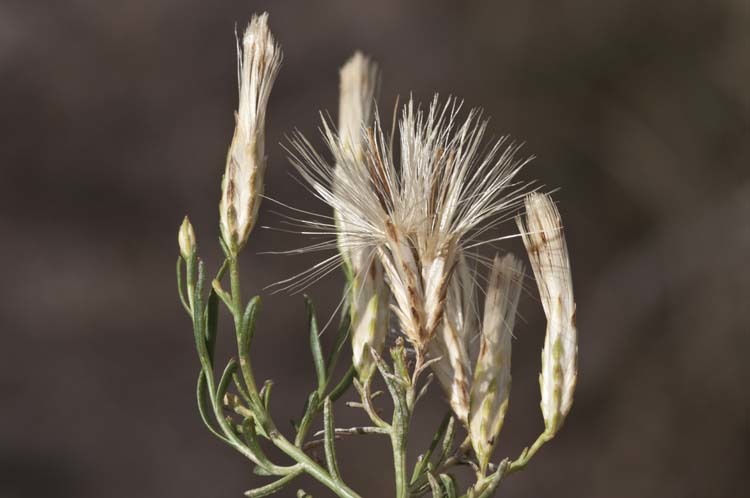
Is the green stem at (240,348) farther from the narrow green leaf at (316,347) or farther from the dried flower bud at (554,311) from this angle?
the dried flower bud at (554,311)

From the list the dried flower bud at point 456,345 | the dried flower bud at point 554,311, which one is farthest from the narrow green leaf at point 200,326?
the dried flower bud at point 554,311

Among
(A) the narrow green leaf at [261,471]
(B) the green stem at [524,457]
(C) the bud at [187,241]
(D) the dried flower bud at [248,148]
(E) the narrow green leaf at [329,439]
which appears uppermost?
(D) the dried flower bud at [248,148]

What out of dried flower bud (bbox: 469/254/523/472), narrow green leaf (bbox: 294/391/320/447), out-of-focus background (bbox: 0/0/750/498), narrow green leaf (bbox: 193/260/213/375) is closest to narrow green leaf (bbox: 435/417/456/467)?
dried flower bud (bbox: 469/254/523/472)

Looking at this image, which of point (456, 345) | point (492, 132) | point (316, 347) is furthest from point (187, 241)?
point (492, 132)

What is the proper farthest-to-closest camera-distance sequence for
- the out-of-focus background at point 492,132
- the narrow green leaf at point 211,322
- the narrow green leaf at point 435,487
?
the out-of-focus background at point 492,132, the narrow green leaf at point 211,322, the narrow green leaf at point 435,487
